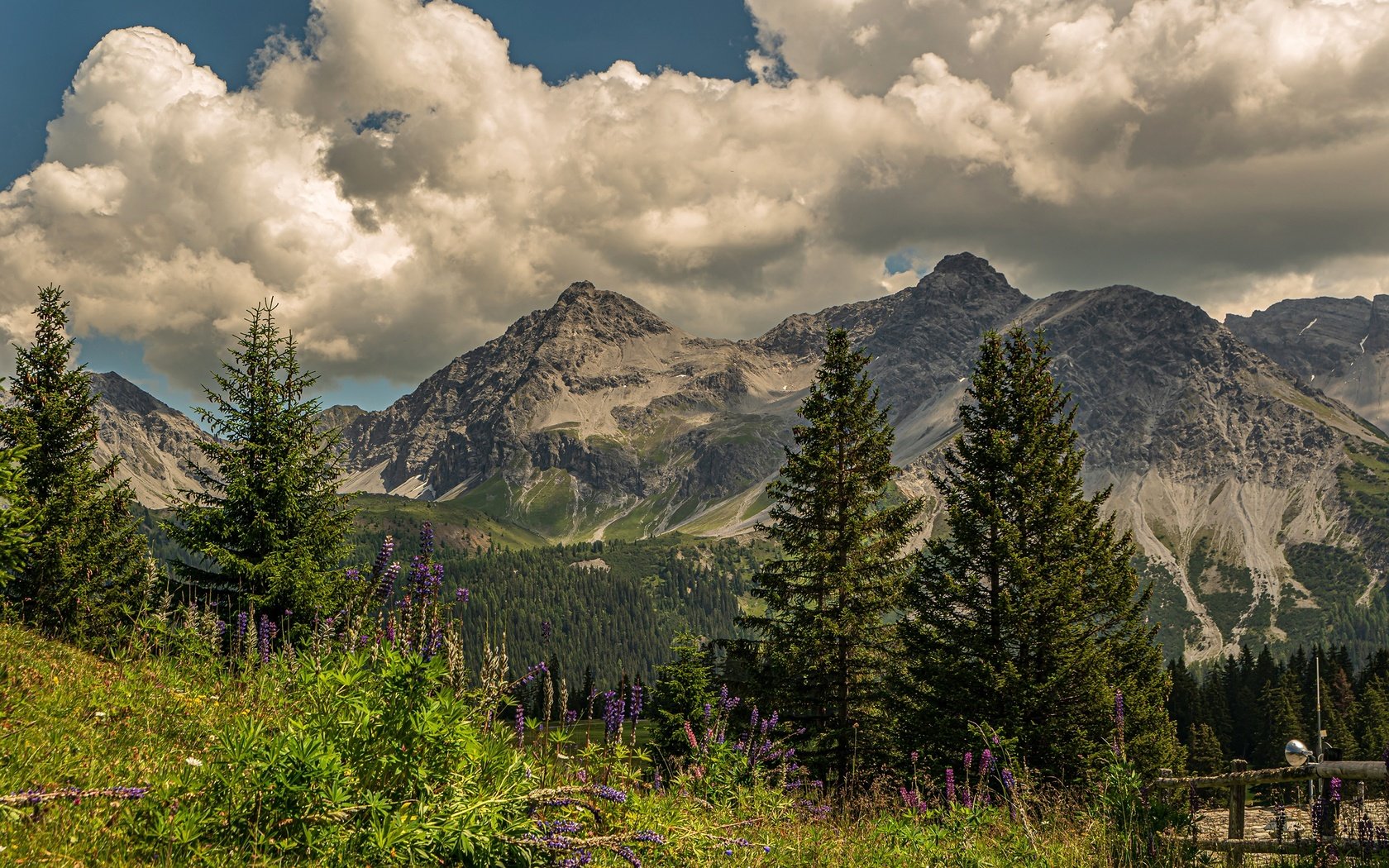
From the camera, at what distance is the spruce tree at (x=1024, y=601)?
21.9m

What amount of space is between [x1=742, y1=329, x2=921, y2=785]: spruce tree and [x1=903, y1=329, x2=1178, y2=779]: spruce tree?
4.59 ft

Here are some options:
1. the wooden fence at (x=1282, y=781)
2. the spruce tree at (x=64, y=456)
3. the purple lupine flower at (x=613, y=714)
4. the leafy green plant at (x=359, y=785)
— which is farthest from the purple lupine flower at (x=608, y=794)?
the spruce tree at (x=64, y=456)

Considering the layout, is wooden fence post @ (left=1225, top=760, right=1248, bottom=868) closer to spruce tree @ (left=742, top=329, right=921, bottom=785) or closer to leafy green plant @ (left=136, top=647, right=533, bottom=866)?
Result: leafy green plant @ (left=136, top=647, right=533, bottom=866)

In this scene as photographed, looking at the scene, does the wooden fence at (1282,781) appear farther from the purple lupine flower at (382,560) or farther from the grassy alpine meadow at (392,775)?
the purple lupine flower at (382,560)

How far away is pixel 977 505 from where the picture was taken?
24094 mm

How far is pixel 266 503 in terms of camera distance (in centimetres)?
2684

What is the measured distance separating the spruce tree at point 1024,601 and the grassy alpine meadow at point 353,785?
15.7 m

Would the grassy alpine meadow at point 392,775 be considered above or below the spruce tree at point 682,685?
above

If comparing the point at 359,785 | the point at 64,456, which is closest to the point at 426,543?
the point at 359,785

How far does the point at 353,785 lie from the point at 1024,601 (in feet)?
69.2

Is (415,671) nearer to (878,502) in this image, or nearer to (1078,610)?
(1078,610)

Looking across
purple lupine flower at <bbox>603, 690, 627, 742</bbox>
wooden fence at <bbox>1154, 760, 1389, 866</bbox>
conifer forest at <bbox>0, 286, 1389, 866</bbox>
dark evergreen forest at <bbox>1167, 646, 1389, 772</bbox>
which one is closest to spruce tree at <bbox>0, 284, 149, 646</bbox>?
conifer forest at <bbox>0, 286, 1389, 866</bbox>

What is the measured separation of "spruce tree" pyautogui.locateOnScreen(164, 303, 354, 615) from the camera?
25469mm

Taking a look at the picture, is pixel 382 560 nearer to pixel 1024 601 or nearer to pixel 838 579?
pixel 1024 601
